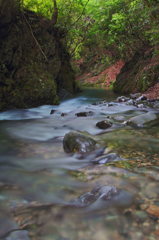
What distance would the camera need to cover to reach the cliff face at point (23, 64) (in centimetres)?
841

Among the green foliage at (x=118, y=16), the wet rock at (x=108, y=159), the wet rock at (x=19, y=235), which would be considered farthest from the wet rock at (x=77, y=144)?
the green foliage at (x=118, y=16)

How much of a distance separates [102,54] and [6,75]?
2010 cm

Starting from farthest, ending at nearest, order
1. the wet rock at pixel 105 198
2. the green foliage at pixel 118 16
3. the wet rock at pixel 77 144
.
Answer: the green foliage at pixel 118 16, the wet rock at pixel 77 144, the wet rock at pixel 105 198

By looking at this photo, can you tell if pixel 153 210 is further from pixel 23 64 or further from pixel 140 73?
pixel 140 73

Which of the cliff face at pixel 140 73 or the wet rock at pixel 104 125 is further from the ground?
the cliff face at pixel 140 73

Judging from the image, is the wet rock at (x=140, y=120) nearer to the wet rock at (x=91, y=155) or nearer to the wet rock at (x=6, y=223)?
the wet rock at (x=91, y=155)

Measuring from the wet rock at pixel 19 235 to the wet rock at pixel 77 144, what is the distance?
1885 mm

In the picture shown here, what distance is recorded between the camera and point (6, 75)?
334 inches

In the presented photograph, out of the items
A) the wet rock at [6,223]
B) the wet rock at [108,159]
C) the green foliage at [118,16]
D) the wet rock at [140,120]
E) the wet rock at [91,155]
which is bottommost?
the wet rock at [140,120]

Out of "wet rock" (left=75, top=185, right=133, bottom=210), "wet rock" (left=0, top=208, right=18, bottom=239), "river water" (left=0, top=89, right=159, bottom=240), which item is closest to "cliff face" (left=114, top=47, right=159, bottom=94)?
"river water" (left=0, top=89, right=159, bottom=240)

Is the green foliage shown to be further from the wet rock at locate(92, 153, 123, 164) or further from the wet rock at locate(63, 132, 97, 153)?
the wet rock at locate(92, 153, 123, 164)

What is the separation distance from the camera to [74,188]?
8.68 feet

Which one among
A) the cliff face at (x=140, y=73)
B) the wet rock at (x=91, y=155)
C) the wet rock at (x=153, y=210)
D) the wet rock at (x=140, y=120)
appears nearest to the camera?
the wet rock at (x=153, y=210)

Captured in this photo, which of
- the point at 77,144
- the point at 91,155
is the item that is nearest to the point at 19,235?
the point at 91,155
